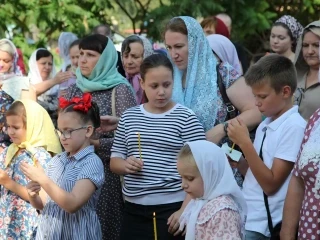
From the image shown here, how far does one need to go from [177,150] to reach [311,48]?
1.48 m

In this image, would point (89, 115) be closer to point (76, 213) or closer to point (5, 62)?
point (76, 213)

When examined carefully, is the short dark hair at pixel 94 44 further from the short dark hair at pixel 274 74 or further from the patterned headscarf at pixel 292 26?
the patterned headscarf at pixel 292 26

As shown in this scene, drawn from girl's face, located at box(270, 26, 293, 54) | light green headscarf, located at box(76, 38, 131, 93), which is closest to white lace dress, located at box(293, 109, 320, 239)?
light green headscarf, located at box(76, 38, 131, 93)

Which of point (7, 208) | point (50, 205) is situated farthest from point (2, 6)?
point (50, 205)

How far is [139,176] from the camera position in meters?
4.86

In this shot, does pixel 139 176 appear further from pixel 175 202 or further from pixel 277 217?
pixel 277 217

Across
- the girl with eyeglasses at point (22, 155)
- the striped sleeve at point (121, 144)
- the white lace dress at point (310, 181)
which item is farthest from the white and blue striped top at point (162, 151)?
the girl with eyeglasses at point (22, 155)

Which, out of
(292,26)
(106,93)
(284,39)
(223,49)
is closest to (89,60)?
(106,93)

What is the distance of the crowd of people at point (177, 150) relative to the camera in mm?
4113

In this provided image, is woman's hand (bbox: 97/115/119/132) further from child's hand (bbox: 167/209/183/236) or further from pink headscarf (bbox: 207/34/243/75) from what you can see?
child's hand (bbox: 167/209/183/236)

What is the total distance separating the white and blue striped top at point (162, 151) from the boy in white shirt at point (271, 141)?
451mm

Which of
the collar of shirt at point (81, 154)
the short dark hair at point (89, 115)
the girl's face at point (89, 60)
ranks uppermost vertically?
the girl's face at point (89, 60)

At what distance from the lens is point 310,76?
18.8ft

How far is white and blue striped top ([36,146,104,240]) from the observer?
191 inches
